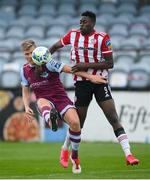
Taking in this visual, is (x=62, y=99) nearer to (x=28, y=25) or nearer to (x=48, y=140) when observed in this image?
(x=48, y=140)

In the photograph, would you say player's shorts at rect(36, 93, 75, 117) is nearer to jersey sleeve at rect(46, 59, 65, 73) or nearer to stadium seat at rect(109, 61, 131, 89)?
jersey sleeve at rect(46, 59, 65, 73)

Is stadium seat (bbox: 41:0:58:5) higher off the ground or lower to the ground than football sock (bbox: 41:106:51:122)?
higher

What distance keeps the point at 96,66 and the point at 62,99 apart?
757mm

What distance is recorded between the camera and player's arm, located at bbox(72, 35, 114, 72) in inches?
487

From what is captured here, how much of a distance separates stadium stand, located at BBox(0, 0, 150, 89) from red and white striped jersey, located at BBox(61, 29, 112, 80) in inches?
308

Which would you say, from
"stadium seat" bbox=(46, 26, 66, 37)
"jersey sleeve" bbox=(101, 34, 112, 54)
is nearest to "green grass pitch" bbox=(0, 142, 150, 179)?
"jersey sleeve" bbox=(101, 34, 112, 54)

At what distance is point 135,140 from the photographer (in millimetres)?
20188

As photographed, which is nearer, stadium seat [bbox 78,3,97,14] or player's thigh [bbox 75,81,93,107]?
player's thigh [bbox 75,81,93,107]

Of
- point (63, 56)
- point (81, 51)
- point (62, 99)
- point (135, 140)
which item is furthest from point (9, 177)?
point (63, 56)

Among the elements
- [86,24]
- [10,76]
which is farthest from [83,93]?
[10,76]

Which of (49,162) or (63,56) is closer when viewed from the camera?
(49,162)

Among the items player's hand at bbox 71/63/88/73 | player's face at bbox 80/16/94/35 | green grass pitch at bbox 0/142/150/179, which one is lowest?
green grass pitch at bbox 0/142/150/179

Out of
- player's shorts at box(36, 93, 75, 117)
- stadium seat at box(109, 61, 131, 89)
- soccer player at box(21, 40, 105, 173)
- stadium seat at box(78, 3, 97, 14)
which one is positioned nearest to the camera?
soccer player at box(21, 40, 105, 173)

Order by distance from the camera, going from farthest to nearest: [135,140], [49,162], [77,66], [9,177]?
1. [135,140]
2. [49,162]
3. [77,66]
4. [9,177]
